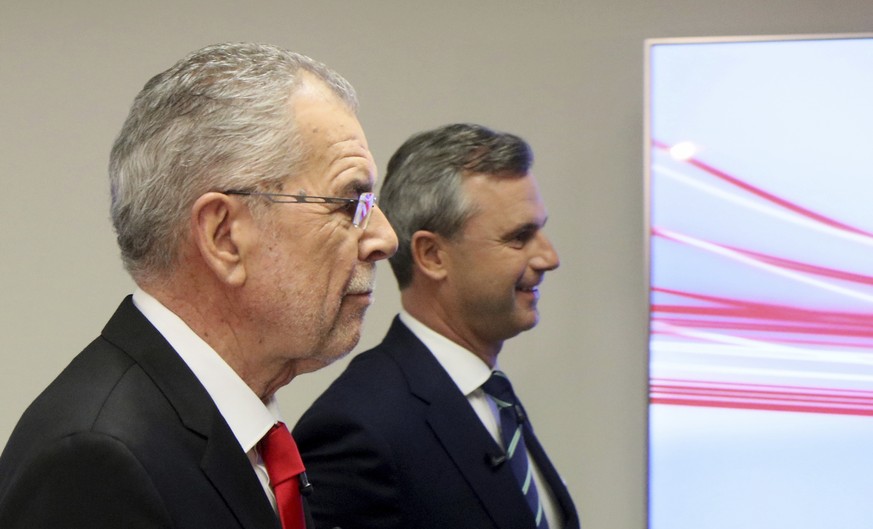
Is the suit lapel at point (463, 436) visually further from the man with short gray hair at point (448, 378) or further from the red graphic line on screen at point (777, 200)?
the red graphic line on screen at point (777, 200)

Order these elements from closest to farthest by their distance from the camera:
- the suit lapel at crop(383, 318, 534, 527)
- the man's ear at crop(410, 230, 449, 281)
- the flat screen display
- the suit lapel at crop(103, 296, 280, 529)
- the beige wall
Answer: the suit lapel at crop(103, 296, 280, 529), the suit lapel at crop(383, 318, 534, 527), the man's ear at crop(410, 230, 449, 281), the flat screen display, the beige wall

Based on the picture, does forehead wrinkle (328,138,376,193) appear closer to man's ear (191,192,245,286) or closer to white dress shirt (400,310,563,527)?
man's ear (191,192,245,286)

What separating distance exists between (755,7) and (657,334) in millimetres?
914

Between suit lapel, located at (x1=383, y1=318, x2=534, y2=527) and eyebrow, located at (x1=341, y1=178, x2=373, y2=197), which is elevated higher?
eyebrow, located at (x1=341, y1=178, x2=373, y2=197)

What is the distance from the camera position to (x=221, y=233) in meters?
1.30

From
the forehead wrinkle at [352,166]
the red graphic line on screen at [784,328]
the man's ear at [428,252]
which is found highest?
the forehead wrinkle at [352,166]

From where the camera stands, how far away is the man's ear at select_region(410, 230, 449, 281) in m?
2.24

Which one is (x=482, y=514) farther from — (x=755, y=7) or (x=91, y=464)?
(x=755, y=7)

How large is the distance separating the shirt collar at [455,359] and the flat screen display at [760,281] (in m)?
0.65

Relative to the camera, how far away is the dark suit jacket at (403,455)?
1841 millimetres

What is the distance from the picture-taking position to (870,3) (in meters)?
2.81

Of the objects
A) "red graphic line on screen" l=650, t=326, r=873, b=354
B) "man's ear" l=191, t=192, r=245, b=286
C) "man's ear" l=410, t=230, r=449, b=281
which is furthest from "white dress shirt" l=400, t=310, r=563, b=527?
"man's ear" l=191, t=192, r=245, b=286

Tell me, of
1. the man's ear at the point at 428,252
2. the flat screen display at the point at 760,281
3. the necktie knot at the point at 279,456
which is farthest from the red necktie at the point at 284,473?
the flat screen display at the point at 760,281

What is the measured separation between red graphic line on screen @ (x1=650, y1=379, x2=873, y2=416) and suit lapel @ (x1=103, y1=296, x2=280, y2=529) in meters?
1.60
